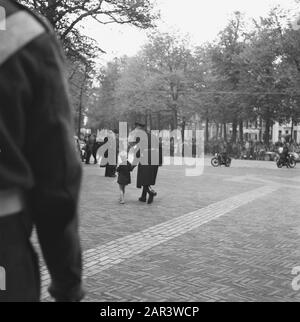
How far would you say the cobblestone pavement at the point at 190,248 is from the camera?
4.02 meters

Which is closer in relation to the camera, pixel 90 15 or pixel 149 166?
pixel 149 166

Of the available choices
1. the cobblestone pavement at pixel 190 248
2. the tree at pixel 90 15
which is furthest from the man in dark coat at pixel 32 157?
the tree at pixel 90 15

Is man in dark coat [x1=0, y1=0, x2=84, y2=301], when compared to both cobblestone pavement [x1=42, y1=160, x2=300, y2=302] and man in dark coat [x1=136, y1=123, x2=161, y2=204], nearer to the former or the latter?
cobblestone pavement [x1=42, y1=160, x2=300, y2=302]

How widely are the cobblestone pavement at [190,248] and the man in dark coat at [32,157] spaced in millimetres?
1562

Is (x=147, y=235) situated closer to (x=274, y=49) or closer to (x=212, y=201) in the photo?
(x=212, y=201)

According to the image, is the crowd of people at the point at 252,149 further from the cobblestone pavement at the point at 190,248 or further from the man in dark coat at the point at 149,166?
the man in dark coat at the point at 149,166

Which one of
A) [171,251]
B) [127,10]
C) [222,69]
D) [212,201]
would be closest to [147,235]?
[171,251]

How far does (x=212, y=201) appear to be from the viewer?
10.2 m

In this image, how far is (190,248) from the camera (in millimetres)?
5656

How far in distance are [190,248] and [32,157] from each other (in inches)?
185

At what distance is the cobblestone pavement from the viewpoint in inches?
158

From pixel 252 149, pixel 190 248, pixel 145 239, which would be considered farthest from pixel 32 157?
pixel 252 149

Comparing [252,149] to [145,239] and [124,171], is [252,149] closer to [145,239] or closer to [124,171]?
[124,171]

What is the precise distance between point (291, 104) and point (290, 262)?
31373mm
